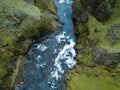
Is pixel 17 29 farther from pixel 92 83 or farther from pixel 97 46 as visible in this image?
pixel 92 83

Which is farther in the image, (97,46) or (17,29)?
(17,29)

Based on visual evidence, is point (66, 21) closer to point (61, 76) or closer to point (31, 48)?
point (31, 48)

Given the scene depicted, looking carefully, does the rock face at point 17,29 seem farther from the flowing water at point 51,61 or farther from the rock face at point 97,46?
the rock face at point 97,46

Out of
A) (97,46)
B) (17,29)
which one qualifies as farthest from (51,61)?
(17,29)

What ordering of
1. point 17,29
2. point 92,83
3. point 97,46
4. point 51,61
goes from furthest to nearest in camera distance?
point 17,29 → point 51,61 → point 97,46 → point 92,83

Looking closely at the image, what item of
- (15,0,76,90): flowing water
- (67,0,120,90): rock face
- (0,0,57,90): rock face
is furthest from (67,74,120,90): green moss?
(0,0,57,90): rock face

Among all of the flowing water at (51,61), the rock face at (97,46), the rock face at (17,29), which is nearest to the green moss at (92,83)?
the rock face at (97,46)

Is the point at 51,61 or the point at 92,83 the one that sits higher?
the point at 51,61
